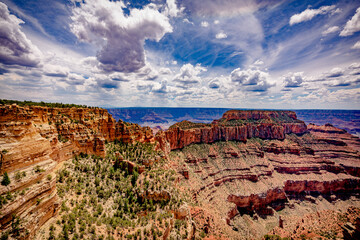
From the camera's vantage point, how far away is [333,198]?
7388 cm

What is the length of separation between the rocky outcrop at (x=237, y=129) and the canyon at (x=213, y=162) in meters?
0.66

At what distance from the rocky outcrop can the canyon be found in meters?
0.66

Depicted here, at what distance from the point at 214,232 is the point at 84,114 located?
43011 millimetres

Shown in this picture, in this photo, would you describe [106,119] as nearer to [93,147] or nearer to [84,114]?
[84,114]

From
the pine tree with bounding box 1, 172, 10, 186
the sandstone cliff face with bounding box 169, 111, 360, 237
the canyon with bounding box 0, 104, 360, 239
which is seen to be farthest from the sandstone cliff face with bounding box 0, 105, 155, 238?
the sandstone cliff face with bounding box 169, 111, 360, 237

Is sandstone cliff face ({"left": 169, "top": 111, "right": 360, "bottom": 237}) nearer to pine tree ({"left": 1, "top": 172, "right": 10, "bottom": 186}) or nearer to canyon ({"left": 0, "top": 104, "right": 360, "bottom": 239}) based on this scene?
canyon ({"left": 0, "top": 104, "right": 360, "bottom": 239})

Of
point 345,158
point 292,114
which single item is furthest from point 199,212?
point 292,114

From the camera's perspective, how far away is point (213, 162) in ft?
261

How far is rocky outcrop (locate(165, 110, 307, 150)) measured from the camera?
8300cm

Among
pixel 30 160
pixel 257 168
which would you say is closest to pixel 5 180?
pixel 30 160

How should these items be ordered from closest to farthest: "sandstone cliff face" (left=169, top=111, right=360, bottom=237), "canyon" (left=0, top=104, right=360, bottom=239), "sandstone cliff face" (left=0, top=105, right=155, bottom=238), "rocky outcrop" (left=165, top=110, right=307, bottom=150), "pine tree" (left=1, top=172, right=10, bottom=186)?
"pine tree" (left=1, top=172, right=10, bottom=186) → "sandstone cliff face" (left=0, top=105, right=155, bottom=238) → "canyon" (left=0, top=104, right=360, bottom=239) → "sandstone cliff face" (left=169, top=111, right=360, bottom=237) → "rocky outcrop" (left=165, top=110, right=307, bottom=150)

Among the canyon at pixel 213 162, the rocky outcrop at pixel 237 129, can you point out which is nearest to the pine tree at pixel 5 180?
the canyon at pixel 213 162

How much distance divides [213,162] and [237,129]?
114ft

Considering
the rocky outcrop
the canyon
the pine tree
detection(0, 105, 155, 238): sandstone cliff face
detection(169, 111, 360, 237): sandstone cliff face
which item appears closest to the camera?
the pine tree
